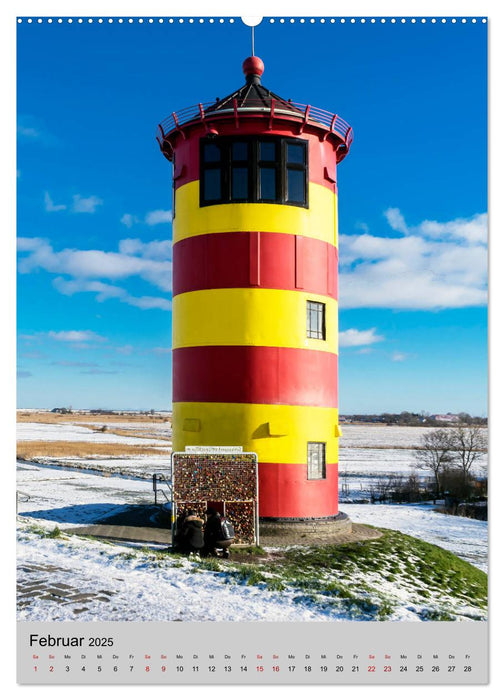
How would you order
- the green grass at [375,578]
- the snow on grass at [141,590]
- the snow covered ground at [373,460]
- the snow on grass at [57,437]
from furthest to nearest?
the snow on grass at [57,437]
the snow covered ground at [373,460]
the green grass at [375,578]
the snow on grass at [141,590]

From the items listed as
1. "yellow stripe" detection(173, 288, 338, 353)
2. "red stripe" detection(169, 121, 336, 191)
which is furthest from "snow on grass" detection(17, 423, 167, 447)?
"red stripe" detection(169, 121, 336, 191)

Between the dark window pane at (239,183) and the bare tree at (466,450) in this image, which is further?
the bare tree at (466,450)

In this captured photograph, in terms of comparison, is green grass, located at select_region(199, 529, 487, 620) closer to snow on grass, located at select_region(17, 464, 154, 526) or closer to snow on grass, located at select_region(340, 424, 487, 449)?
snow on grass, located at select_region(17, 464, 154, 526)

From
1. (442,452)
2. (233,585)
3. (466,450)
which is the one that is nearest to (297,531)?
(233,585)

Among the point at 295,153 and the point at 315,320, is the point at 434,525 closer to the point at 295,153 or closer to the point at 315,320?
the point at 315,320

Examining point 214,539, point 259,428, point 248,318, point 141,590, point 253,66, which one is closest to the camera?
point 141,590

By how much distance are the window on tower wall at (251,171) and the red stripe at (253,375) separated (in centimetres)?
392

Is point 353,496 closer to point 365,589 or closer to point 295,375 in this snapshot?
point 295,375

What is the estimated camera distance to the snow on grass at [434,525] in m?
17.5

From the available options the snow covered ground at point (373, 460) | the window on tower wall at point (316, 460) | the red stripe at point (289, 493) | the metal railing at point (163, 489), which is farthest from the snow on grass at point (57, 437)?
the window on tower wall at point (316, 460)

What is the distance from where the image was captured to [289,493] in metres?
15.5

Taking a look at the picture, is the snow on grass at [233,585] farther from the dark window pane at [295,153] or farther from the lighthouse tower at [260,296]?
the dark window pane at [295,153]

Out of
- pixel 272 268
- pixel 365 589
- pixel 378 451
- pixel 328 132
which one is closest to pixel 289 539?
pixel 365 589

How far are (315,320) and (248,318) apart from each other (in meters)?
2.03
